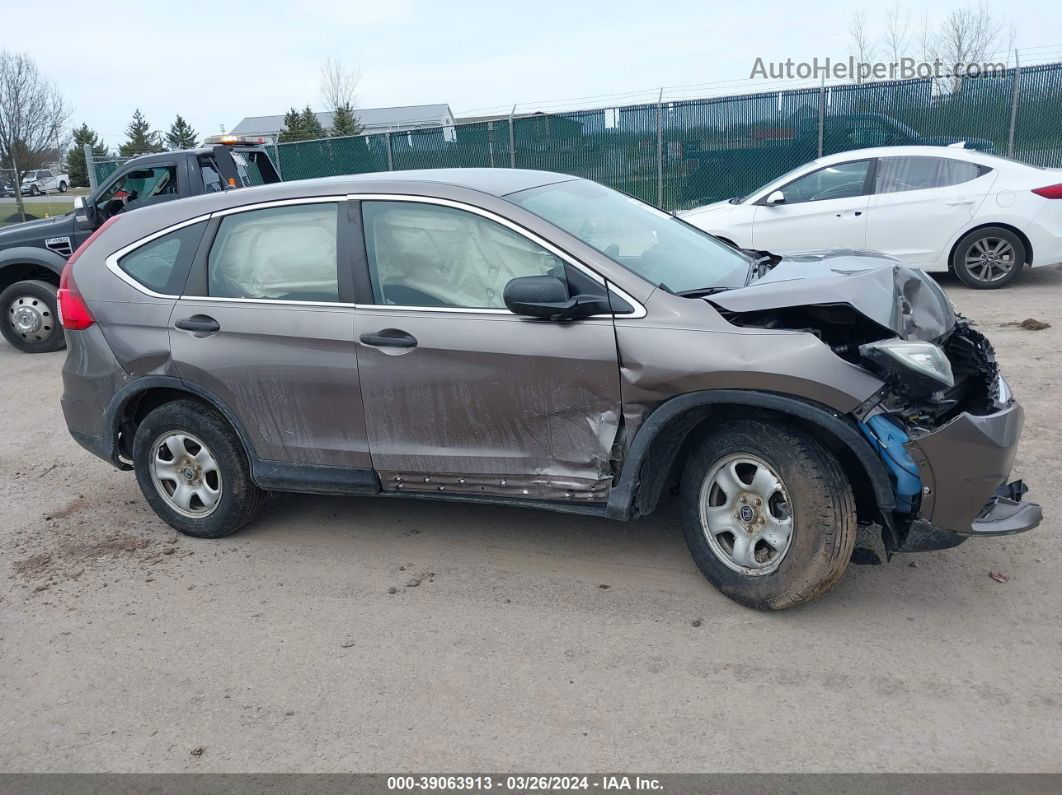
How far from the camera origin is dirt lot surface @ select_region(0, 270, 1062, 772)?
3125 millimetres

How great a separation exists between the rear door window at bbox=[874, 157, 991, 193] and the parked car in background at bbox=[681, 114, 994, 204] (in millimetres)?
5126

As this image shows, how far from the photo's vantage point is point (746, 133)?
16.2 metres

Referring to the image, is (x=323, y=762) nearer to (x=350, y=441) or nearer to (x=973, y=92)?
(x=350, y=441)

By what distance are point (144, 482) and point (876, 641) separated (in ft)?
12.5

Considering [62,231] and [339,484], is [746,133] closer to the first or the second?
[62,231]

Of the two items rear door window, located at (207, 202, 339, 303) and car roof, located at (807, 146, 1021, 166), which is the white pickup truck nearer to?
car roof, located at (807, 146, 1021, 166)

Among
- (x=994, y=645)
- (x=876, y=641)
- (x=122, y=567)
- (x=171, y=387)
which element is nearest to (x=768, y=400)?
(x=876, y=641)

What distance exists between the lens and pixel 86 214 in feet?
35.3

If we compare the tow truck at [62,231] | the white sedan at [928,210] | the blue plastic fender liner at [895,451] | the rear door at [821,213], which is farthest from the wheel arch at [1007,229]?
the tow truck at [62,231]

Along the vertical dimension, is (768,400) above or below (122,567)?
above

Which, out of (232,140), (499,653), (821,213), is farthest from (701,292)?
(232,140)

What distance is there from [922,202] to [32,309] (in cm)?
1009

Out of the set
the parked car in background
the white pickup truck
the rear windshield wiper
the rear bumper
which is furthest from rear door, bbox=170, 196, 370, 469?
the white pickup truck

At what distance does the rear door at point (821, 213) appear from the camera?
34.0ft
